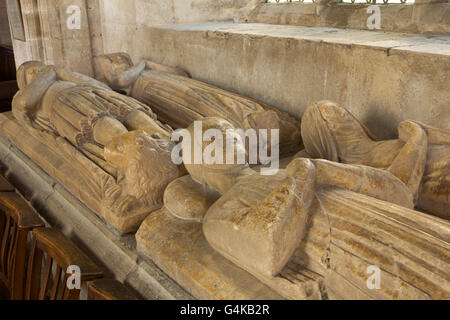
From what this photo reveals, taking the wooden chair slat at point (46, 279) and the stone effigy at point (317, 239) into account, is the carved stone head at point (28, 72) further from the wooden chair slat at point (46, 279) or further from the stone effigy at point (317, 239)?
the stone effigy at point (317, 239)

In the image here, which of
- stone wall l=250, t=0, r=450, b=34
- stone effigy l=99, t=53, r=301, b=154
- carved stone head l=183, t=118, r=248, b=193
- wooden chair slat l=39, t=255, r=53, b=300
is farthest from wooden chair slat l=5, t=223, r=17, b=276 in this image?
stone wall l=250, t=0, r=450, b=34

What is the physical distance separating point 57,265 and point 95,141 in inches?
43.9

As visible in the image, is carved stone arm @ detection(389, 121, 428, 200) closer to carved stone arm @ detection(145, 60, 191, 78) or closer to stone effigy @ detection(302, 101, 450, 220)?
stone effigy @ detection(302, 101, 450, 220)

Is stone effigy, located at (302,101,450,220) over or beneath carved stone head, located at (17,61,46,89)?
beneath

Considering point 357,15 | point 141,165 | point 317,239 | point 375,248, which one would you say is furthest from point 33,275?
point 357,15

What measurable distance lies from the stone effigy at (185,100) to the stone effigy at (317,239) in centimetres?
97

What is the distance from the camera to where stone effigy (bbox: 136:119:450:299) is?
133 cm

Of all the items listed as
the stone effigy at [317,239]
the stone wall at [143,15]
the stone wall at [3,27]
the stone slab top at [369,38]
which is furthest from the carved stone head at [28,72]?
the stone wall at [3,27]

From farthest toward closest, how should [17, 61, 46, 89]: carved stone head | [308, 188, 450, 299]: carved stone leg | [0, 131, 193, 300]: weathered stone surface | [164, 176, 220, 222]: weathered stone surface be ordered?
[17, 61, 46, 89]: carved stone head < [164, 176, 220, 222]: weathered stone surface < [0, 131, 193, 300]: weathered stone surface < [308, 188, 450, 299]: carved stone leg

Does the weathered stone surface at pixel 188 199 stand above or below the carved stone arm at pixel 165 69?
below

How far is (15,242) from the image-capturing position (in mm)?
2184

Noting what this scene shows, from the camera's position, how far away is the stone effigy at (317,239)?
1.33 m

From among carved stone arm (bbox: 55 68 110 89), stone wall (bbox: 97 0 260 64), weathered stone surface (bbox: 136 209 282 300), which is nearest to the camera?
weathered stone surface (bbox: 136 209 282 300)

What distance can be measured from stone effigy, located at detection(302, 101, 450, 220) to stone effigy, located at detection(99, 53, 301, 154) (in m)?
0.52
